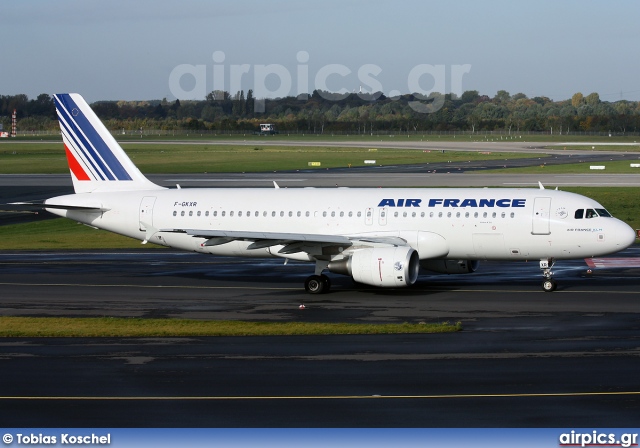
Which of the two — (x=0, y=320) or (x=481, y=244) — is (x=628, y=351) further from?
(x=0, y=320)

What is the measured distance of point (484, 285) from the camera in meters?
39.6

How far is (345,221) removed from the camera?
1547 inches

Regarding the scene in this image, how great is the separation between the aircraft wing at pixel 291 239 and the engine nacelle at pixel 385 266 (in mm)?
1072

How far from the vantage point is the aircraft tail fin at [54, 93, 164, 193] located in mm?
42812

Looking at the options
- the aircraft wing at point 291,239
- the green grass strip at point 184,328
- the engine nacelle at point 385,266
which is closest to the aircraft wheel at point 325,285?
the aircraft wing at point 291,239

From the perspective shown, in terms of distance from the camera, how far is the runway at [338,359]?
1998 centimetres

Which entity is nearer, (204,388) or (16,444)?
(16,444)

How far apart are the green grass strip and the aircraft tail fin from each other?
1233 cm

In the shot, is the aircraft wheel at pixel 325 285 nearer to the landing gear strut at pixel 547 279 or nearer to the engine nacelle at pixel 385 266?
the engine nacelle at pixel 385 266

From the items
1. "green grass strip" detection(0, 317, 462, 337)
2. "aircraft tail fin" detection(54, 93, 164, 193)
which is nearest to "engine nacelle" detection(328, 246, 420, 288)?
"green grass strip" detection(0, 317, 462, 337)

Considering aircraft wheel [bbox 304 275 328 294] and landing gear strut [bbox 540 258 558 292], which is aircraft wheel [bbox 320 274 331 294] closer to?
aircraft wheel [bbox 304 275 328 294]

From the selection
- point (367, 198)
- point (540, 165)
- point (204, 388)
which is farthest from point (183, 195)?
point (540, 165)

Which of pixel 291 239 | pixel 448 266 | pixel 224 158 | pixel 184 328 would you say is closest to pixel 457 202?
pixel 448 266

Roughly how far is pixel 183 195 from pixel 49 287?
6.92 m
